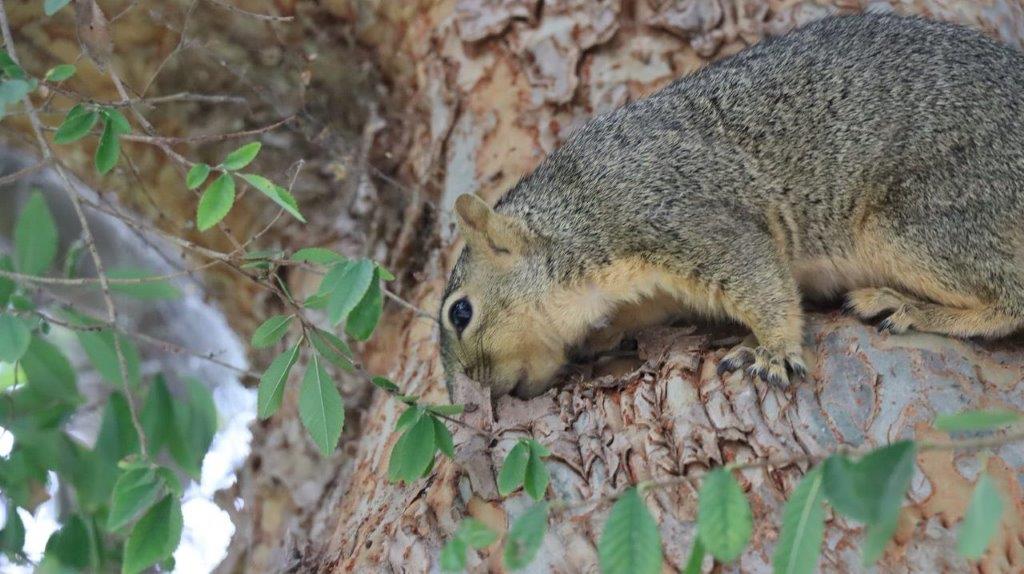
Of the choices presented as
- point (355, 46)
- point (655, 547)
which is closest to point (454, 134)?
point (355, 46)

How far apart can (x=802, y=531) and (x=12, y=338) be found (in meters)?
1.68

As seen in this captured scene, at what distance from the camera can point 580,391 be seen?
2674mm

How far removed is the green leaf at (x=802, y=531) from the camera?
4.94ft

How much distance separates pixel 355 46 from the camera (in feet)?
12.6

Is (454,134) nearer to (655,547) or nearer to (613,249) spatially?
(613,249)

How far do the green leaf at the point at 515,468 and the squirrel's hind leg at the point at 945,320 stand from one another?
3.26 feet

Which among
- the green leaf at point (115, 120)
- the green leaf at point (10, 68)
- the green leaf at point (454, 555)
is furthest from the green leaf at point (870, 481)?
the green leaf at point (10, 68)

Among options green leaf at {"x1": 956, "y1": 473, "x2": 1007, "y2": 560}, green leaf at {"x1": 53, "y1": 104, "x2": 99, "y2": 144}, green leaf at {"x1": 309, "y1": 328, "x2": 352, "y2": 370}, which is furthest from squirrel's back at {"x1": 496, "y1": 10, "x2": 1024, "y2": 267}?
green leaf at {"x1": 956, "y1": 473, "x2": 1007, "y2": 560}

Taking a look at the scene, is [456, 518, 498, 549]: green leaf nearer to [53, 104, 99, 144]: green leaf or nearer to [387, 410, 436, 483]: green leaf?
[387, 410, 436, 483]: green leaf

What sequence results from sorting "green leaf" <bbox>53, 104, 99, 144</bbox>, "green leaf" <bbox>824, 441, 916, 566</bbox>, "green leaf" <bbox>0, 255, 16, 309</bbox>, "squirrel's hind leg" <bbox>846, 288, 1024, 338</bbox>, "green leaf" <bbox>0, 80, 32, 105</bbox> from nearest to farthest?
"green leaf" <bbox>824, 441, 916, 566</bbox> < "green leaf" <bbox>0, 80, 32, 105</bbox> < "green leaf" <bbox>53, 104, 99, 144</bbox> < "squirrel's hind leg" <bbox>846, 288, 1024, 338</bbox> < "green leaf" <bbox>0, 255, 16, 309</bbox>

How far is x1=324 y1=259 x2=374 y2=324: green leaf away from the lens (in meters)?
2.00

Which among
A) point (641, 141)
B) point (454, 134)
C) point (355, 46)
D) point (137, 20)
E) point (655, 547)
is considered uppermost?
point (137, 20)

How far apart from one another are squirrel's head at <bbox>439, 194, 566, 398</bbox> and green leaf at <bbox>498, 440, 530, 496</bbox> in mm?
681

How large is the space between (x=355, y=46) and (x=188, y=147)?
77cm
